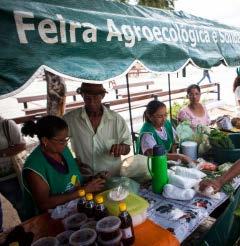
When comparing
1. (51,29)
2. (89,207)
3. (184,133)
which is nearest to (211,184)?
(89,207)

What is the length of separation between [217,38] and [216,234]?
2341 millimetres

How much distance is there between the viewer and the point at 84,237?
4.70 feet

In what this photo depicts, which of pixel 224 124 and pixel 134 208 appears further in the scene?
pixel 224 124

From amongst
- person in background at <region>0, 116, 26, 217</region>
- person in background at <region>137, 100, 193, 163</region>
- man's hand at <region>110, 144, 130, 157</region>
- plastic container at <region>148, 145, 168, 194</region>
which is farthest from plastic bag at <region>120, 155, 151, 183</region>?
person in background at <region>0, 116, 26, 217</region>

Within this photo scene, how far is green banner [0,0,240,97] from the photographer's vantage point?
151cm

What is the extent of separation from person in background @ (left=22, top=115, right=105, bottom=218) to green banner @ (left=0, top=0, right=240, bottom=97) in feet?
1.90

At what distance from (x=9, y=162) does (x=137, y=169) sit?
4.47 ft

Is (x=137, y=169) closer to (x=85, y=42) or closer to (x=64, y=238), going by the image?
(x=64, y=238)

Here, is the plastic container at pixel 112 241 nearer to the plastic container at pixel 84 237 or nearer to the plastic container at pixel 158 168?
the plastic container at pixel 84 237

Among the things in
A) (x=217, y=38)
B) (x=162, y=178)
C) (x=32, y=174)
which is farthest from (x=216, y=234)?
(x=217, y=38)

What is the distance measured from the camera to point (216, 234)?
1.87 meters

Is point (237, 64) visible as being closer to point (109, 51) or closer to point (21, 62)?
point (109, 51)

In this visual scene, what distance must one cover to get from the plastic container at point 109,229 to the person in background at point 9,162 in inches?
62.0

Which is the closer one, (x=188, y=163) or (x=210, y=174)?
(x=210, y=174)
